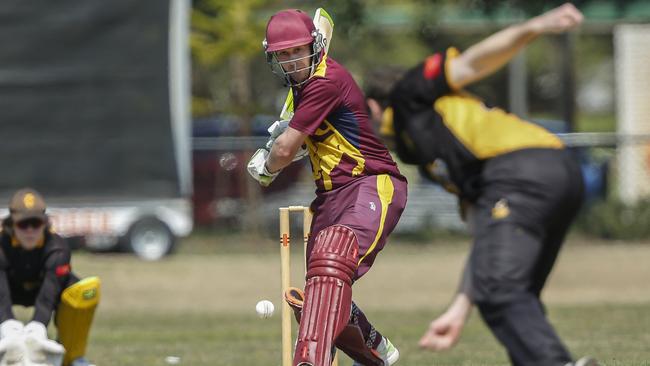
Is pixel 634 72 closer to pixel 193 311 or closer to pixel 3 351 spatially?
pixel 193 311

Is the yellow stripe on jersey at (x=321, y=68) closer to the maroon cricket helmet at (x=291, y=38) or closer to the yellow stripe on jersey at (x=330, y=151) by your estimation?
the maroon cricket helmet at (x=291, y=38)

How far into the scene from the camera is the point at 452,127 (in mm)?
5504

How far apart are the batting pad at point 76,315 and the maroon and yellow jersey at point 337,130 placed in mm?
1750

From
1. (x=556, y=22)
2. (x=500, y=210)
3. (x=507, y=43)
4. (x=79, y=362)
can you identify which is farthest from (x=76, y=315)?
(x=556, y=22)

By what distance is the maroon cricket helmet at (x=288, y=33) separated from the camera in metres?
6.42

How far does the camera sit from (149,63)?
18094mm

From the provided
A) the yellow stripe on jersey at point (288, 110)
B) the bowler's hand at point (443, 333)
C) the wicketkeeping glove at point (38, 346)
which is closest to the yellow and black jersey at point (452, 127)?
the bowler's hand at point (443, 333)

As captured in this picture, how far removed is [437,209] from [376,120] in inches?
538

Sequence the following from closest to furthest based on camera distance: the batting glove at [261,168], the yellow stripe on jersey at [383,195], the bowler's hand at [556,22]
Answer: the bowler's hand at [556,22] → the yellow stripe on jersey at [383,195] → the batting glove at [261,168]

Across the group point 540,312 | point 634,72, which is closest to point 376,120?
point 540,312

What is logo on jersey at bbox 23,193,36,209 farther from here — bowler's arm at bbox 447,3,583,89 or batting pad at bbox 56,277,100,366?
bowler's arm at bbox 447,3,583,89

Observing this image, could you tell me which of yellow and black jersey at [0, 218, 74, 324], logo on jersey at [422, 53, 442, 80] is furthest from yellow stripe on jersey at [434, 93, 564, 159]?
yellow and black jersey at [0, 218, 74, 324]

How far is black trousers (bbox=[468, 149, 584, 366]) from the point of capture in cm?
533

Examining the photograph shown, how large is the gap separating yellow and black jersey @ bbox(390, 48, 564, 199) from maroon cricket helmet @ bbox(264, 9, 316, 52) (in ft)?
3.28
